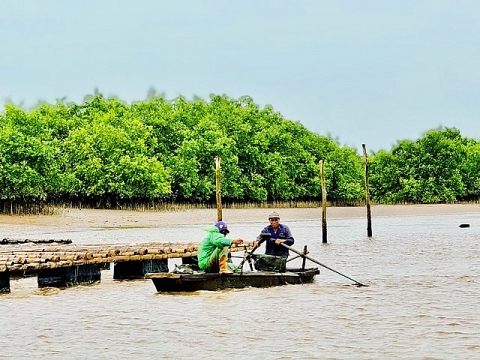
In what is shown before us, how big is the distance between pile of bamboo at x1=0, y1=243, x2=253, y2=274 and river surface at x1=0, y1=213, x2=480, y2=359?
61 cm

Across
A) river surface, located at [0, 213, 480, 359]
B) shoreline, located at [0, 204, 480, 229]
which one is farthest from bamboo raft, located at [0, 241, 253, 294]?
shoreline, located at [0, 204, 480, 229]

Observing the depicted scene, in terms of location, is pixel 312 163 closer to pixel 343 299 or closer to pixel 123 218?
pixel 123 218

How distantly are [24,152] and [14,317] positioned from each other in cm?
3433

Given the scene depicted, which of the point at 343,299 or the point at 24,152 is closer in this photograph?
the point at 343,299

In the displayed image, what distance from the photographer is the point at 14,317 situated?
1388 centimetres

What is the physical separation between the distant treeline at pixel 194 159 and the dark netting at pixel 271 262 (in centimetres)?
3192

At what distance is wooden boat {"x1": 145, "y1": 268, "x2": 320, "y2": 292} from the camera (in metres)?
15.8

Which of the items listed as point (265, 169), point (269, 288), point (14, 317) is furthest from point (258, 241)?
point (265, 169)

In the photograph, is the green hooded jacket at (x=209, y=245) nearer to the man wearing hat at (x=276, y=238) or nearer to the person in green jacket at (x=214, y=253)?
the person in green jacket at (x=214, y=253)

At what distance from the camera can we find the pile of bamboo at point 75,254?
1653 centimetres

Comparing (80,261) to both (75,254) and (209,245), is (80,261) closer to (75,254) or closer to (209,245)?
(75,254)

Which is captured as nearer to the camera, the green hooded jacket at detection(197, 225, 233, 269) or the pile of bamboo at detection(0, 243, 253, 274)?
the green hooded jacket at detection(197, 225, 233, 269)

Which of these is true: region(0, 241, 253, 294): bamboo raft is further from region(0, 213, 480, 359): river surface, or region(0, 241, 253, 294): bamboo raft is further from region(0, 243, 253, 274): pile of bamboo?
region(0, 213, 480, 359): river surface

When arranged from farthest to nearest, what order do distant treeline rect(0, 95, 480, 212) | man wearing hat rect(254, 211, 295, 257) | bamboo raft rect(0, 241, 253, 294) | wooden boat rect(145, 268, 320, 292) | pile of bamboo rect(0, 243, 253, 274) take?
1. distant treeline rect(0, 95, 480, 212)
2. man wearing hat rect(254, 211, 295, 257)
3. bamboo raft rect(0, 241, 253, 294)
4. pile of bamboo rect(0, 243, 253, 274)
5. wooden boat rect(145, 268, 320, 292)
